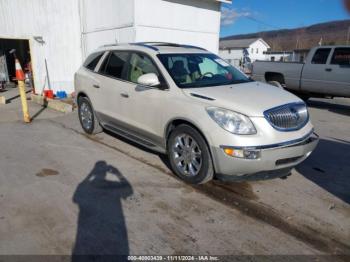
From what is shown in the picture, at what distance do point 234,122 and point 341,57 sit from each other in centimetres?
773

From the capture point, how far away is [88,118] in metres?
6.43

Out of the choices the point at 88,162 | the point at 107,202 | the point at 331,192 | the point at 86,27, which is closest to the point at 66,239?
the point at 107,202

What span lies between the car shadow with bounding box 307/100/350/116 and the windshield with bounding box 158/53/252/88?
19.7ft

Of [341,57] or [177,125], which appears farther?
[341,57]

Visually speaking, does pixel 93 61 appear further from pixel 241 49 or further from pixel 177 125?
pixel 241 49

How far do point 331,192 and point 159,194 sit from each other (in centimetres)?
229

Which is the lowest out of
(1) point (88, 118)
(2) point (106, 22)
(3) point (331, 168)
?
(3) point (331, 168)

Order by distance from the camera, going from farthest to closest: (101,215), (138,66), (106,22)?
(106,22) → (138,66) → (101,215)

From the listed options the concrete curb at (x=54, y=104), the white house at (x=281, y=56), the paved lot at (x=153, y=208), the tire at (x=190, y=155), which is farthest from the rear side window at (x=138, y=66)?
the white house at (x=281, y=56)

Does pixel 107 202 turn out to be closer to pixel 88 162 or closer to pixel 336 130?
pixel 88 162

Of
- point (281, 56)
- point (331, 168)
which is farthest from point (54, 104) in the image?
point (281, 56)

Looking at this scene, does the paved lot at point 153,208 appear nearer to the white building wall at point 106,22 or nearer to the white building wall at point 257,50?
the white building wall at point 106,22

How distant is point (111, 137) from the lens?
634cm

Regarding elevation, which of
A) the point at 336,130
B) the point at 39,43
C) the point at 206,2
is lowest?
the point at 336,130
